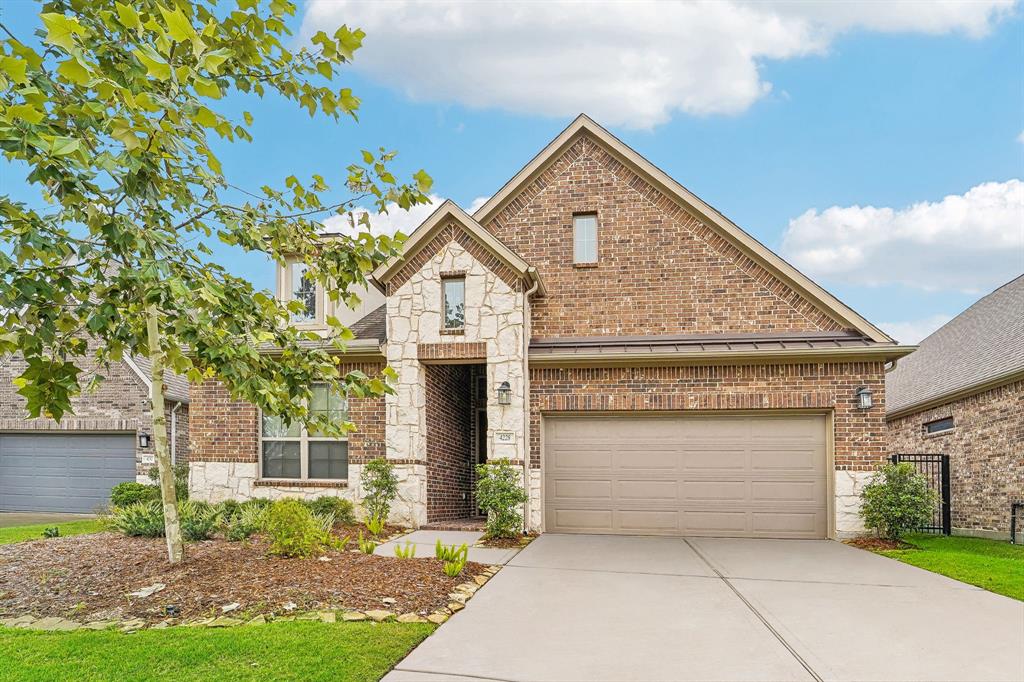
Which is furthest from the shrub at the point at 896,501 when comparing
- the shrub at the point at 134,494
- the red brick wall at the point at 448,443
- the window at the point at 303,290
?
the shrub at the point at 134,494

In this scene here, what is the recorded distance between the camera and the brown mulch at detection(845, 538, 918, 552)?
11562 mm

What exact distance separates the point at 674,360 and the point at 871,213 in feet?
114

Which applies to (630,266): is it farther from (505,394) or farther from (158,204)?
(158,204)

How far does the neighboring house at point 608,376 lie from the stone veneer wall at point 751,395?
1.4 inches

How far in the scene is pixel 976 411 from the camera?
15.4 m

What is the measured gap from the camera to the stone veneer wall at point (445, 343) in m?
12.7

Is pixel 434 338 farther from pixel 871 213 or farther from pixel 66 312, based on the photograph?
pixel 871 213

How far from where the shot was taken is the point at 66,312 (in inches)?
238

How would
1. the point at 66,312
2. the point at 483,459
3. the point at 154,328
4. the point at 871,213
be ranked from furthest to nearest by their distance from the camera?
1. the point at 871,213
2. the point at 483,459
3. the point at 154,328
4. the point at 66,312

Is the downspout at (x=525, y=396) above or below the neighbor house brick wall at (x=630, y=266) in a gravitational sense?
below

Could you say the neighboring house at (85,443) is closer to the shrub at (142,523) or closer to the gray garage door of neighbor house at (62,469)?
the gray garage door of neighbor house at (62,469)

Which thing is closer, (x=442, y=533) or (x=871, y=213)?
(x=442, y=533)

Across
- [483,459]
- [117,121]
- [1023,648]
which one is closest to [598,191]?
[483,459]

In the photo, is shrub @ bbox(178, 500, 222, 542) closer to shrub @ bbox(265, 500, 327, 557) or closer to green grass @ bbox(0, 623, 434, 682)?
shrub @ bbox(265, 500, 327, 557)
